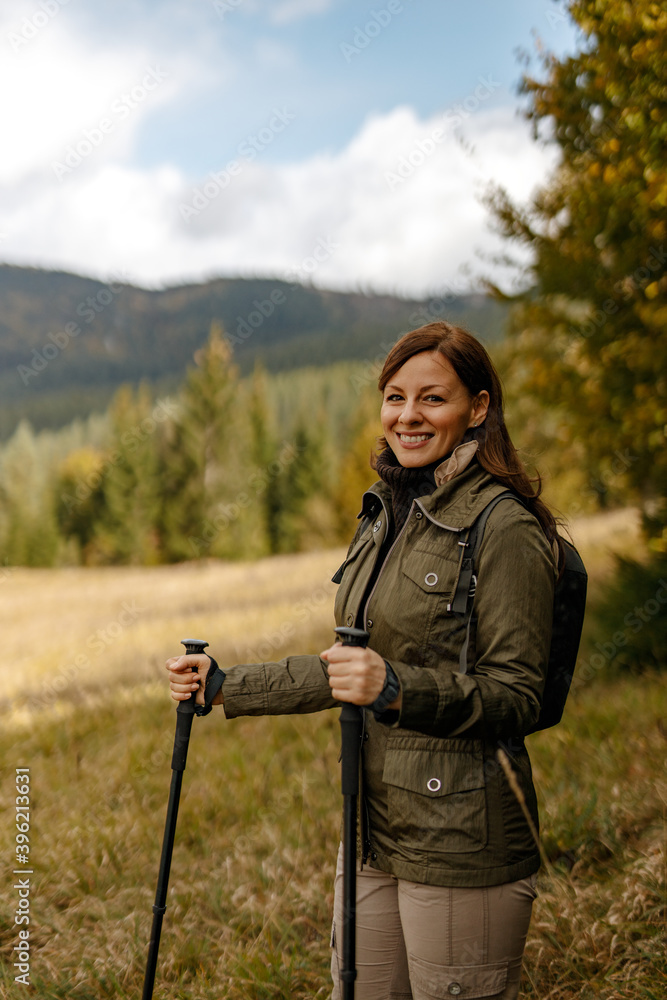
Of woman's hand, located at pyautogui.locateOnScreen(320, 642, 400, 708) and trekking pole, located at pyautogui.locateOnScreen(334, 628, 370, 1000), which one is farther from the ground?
woman's hand, located at pyautogui.locateOnScreen(320, 642, 400, 708)

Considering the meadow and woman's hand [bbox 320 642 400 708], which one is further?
the meadow

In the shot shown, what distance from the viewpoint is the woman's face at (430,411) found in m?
2.22

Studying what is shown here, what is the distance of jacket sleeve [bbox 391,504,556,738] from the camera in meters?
1.85

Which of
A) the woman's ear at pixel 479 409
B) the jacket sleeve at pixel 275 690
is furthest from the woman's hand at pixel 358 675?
the woman's ear at pixel 479 409

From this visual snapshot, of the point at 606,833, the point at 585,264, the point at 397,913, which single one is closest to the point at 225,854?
the point at 606,833

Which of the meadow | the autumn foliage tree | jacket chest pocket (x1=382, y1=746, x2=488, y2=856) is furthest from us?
the autumn foliage tree

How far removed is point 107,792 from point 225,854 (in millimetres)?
1540

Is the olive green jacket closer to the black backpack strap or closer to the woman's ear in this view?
the black backpack strap

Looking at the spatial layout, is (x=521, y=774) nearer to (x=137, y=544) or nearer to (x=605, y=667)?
(x=605, y=667)

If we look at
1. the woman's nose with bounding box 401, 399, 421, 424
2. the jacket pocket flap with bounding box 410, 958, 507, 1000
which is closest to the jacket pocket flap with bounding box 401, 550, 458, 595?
the woman's nose with bounding box 401, 399, 421, 424

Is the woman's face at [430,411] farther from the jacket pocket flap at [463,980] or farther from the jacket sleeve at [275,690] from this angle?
the jacket pocket flap at [463,980]

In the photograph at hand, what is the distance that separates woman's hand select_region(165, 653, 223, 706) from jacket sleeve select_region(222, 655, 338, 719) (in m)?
0.08

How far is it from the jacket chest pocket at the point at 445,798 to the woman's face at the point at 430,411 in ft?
2.75

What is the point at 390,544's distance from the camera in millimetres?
2273
